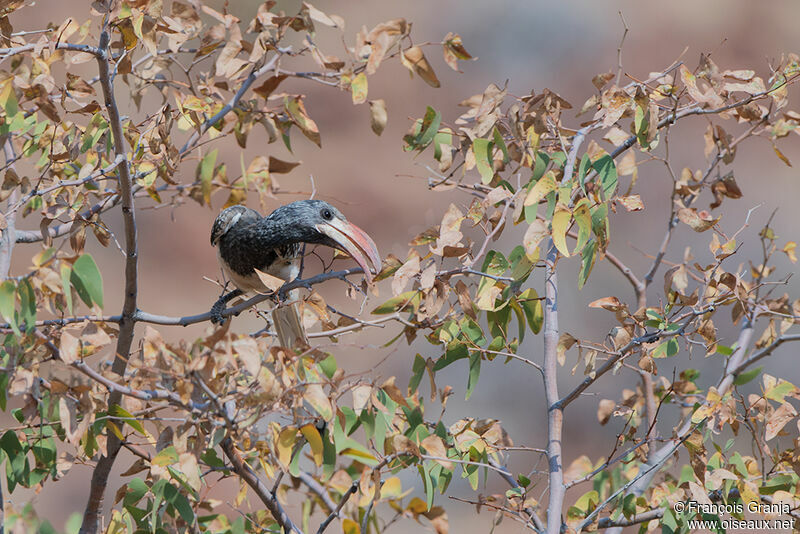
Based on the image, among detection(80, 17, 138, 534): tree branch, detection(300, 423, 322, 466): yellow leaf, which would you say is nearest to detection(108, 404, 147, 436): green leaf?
detection(80, 17, 138, 534): tree branch

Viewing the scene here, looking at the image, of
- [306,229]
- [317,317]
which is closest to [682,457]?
[306,229]

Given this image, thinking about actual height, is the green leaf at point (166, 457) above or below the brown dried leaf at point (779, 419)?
below

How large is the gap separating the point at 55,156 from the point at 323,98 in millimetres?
5109

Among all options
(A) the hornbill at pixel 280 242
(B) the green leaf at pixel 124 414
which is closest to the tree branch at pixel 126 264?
(B) the green leaf at pixel 124 414

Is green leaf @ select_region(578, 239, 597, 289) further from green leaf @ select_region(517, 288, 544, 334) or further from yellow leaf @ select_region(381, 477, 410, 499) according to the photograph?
yellow leaf @ select_region(381, 477, 410, 499)

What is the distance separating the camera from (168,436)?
1.38m

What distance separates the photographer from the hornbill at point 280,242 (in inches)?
82.9

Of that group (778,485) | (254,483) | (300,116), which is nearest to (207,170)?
(300,116)

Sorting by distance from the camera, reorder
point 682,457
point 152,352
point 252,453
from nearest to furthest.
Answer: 1. point 152,352
2. point 252,453
3. point 682,457

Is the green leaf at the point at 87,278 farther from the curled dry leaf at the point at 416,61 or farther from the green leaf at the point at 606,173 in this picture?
the green leaf at the point at 606,173

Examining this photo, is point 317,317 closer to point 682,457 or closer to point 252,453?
point 252,453

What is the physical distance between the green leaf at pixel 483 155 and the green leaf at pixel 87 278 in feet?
2.56

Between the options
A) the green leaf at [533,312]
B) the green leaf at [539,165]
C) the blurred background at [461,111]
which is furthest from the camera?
the blurred background at [461,111]

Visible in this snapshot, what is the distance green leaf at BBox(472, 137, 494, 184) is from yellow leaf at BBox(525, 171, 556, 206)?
0.20 metres
